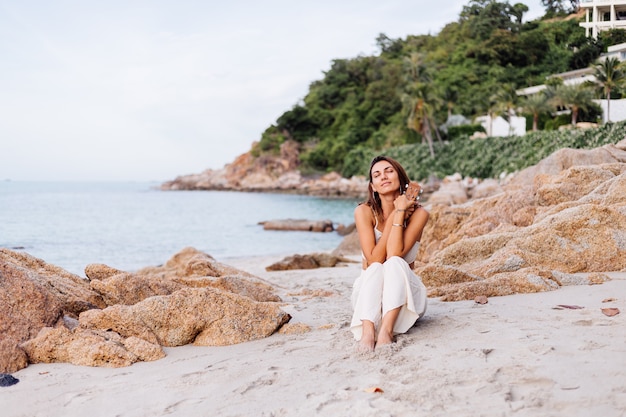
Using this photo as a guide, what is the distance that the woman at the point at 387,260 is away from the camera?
13.0ft

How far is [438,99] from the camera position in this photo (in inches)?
1998

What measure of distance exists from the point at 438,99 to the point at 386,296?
4894cm

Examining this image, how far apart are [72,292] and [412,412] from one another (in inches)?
137

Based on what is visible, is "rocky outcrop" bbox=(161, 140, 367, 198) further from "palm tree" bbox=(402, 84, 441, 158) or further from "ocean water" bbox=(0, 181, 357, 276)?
"ocean water" bbox=(0, 181, 357, 276)

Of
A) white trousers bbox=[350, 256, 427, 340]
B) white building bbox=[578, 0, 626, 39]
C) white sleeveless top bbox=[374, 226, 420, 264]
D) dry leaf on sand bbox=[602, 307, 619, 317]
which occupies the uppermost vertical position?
white building bbox=[578, 0, 626, 39]

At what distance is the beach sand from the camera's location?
2.83 metres

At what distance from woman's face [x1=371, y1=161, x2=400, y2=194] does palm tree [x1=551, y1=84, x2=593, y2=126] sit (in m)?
31.6

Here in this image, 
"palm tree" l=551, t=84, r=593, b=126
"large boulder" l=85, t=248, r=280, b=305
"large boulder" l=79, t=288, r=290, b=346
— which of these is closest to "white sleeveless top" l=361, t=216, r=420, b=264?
"large boulder" l=79, t=288, r=290, b=346

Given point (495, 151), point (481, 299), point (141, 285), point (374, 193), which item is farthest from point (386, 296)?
point (495, 151)

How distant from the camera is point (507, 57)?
57.5m

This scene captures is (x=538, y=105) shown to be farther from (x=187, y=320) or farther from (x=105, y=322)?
(x=105, y=322)

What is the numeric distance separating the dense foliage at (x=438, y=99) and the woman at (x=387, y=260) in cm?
1736

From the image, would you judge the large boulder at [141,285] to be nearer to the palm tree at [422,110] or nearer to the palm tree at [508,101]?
the palm tree at [508,101]

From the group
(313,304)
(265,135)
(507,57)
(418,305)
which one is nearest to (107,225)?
(313,304)
